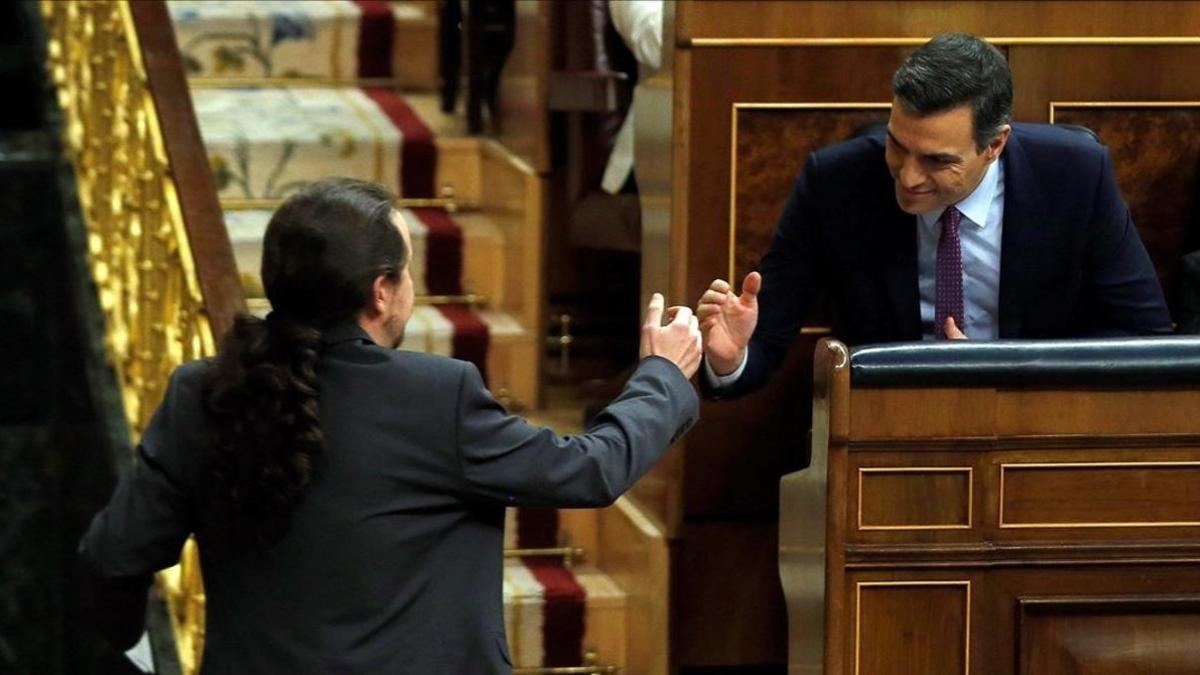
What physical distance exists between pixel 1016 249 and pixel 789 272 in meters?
0.36

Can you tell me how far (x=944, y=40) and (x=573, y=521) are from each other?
5.38 feet

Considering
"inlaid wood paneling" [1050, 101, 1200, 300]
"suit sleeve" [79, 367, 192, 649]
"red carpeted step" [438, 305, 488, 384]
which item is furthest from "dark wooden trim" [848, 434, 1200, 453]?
"red carpeted step" [438, 305, 488, 384]

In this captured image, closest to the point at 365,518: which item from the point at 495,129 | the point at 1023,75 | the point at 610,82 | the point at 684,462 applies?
the point at 684,462

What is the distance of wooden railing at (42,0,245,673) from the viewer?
409 centimetres

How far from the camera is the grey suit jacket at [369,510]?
8.33 ft

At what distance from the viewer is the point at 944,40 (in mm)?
3266

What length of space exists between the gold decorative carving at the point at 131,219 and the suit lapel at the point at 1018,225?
1383mm

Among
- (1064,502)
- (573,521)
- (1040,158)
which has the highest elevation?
(1040,158)

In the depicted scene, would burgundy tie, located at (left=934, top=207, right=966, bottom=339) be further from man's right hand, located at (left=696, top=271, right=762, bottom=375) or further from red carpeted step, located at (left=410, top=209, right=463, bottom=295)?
red carpeted step, located at (left=410, top=209, right=463, bottom=295)

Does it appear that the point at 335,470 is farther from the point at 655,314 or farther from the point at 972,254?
the point at 972,254

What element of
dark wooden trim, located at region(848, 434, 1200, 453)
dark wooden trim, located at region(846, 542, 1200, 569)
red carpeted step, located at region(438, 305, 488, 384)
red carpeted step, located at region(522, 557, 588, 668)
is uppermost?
dark wooden trim, located at region(848, 434, 1200, 453)

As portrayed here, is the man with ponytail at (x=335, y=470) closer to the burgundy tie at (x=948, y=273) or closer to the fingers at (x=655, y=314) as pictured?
the fingers at (x=655, y=314)

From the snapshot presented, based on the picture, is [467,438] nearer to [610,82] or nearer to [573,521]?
[573,521]

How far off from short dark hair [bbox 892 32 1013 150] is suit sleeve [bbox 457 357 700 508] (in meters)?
0.76
